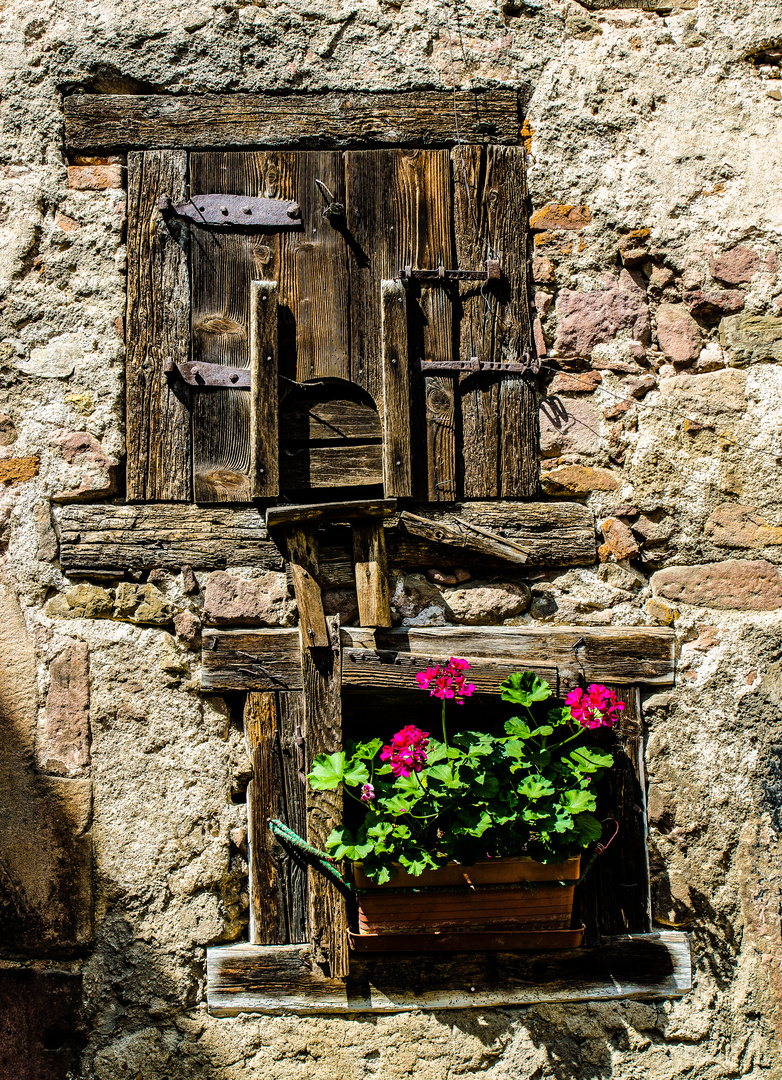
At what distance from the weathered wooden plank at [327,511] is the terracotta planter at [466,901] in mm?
949

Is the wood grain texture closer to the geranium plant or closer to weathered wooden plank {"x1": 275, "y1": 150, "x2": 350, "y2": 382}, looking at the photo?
weathered wooden plank {"x1": 275, "y1": 150, "x2": 350, "y2": 382}

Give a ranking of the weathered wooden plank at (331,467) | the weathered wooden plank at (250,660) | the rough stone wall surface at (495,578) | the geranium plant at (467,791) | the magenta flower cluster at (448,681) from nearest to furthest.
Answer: the geranium plant at (467,791)
the magenta flower cluster at (448,681)
the rough stone wall surface at (495,578)
the weathered wooden plank at (250,660)
the weathered wooden plank at (331,467)

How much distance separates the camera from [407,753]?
2182 millimetres

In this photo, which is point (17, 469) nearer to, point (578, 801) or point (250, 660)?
point (250, 660)

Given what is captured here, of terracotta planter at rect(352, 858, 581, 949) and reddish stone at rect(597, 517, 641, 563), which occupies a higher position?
reddish stone at rect(597, 517, 641, 563)

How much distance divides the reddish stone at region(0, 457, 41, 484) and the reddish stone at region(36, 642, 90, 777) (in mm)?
541

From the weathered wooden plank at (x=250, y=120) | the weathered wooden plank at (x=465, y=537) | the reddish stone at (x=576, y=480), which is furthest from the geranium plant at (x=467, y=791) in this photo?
the weathered wooden plank at (x=250, y=120)


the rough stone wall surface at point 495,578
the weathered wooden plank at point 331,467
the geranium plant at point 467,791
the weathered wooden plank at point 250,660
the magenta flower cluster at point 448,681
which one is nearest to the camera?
the geranium plant at point 467,791

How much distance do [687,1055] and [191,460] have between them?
225 cm

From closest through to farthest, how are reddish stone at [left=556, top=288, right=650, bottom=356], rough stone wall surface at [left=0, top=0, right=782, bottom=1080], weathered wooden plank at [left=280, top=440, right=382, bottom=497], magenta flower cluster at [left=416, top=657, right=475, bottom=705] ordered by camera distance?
magenta flower cluster at [left=416, top=657, right=475, bottom=705] < rough stone wall surface at [left=0, top=0, right=782, bottom=1080] < weathered wooden plank at [left=280, top=440, right=382, bottom=497] < reddish stone at [left=556, top=288, right=650, bottom=356]

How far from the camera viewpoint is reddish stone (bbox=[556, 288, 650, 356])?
107 inches

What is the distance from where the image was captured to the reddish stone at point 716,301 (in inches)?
107

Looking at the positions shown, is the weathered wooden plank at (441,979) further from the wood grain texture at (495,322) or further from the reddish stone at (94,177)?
the reddish stone at (94,177)

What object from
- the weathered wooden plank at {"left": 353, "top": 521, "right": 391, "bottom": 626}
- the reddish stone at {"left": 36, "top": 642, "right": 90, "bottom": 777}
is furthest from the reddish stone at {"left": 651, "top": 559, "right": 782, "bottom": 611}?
the reddish stone at {"left": 36, "top": 642, "right": 90, "bottom": 777}
